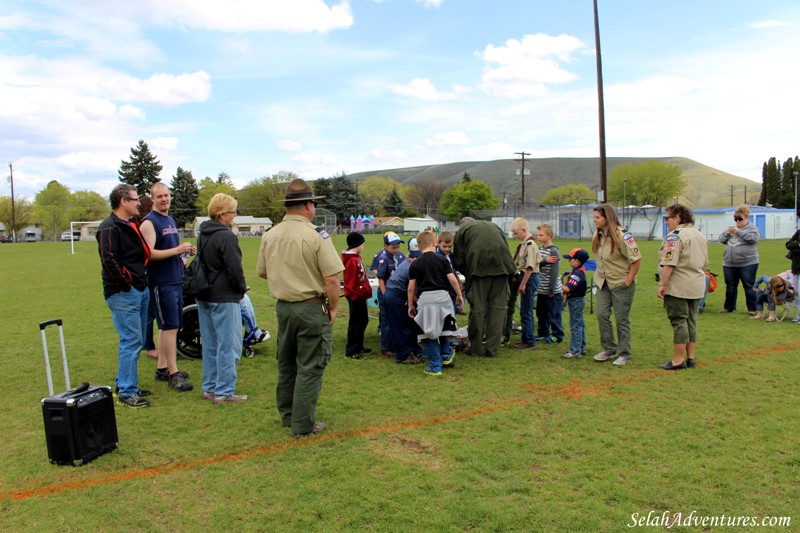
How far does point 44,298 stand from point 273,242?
12.6 m

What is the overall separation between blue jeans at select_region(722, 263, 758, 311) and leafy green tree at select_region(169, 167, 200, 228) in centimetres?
8974

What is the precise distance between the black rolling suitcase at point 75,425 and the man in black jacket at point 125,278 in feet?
3.52

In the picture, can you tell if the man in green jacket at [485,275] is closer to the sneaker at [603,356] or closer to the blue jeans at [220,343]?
the sneaker at [603,356]

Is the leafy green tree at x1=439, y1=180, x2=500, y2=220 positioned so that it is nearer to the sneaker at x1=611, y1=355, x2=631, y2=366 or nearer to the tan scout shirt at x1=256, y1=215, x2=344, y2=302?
the sneaker at x1=611, y1=355, x2=631, y2=366

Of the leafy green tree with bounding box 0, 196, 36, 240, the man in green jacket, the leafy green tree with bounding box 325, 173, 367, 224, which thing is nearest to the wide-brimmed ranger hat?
the man in green jacket

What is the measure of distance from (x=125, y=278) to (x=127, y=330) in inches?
20.5

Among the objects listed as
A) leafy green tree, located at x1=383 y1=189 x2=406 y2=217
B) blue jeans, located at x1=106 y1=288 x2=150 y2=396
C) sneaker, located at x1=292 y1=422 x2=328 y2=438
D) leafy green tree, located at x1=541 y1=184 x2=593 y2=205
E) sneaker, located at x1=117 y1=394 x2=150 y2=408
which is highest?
leafy green tree, located at x1=541 y1=184 x2=593 y2=205

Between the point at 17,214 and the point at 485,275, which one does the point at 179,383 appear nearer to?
the point at 485,275

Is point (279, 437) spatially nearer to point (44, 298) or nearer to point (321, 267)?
point (321, 267)

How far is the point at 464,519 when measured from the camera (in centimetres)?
346

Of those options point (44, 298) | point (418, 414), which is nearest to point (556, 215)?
point (44, 298)

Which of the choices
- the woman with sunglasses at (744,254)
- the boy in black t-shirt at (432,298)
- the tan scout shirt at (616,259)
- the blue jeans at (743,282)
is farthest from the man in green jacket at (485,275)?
the blue jeans at (743,282)

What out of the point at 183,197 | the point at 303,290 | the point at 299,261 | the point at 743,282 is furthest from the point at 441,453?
the point at 183,197

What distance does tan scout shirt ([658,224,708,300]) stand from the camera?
6.57 m
